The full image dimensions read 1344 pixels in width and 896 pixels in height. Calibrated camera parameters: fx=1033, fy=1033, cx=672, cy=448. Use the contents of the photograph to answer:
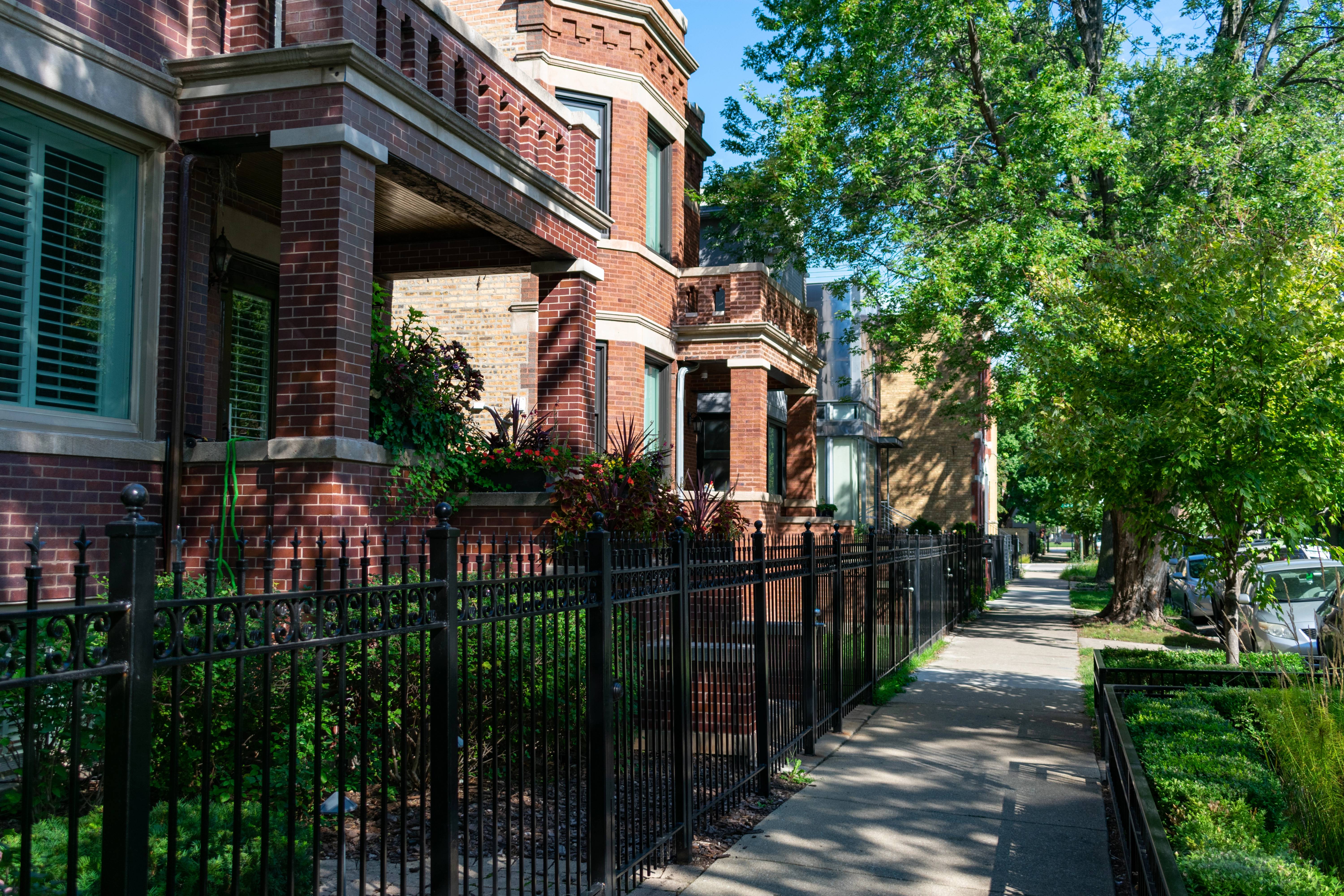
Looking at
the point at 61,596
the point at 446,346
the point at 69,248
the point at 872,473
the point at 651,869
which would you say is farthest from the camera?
the point at 872,473

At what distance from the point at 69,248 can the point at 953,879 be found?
703 centimetres

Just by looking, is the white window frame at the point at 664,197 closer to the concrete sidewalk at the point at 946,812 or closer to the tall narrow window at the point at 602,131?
the tall narrow window at the point at 602,131

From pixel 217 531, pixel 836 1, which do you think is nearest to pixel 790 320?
pixel 836 1

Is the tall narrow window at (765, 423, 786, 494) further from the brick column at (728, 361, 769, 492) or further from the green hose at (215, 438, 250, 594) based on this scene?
the green hose at (215, 438, 250, 594)

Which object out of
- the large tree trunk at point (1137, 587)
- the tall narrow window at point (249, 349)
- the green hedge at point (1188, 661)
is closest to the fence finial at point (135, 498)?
the tall narrow window at point (249, 349)

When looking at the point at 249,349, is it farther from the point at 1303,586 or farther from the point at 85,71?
the point at 1303,586

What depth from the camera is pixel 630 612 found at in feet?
18.7

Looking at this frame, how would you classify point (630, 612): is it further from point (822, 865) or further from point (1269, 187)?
point (1269, 187)

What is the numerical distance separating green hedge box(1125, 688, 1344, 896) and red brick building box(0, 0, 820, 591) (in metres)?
5.44

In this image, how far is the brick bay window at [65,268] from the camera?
6.84 metres

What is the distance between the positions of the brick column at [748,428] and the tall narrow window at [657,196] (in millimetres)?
2219

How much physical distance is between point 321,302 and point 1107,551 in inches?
1069

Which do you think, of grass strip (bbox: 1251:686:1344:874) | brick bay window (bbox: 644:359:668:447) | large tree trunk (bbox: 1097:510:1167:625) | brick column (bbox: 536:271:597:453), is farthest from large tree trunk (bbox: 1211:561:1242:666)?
large tree trunk (bbox: 1097:510:1167:625)

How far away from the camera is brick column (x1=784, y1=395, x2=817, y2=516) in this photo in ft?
66.7
